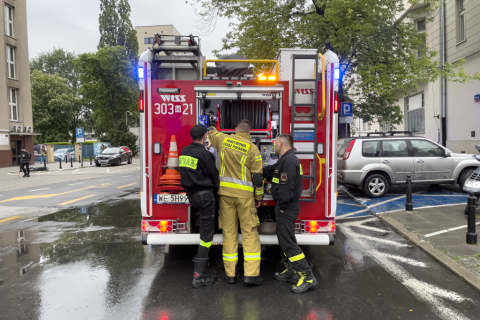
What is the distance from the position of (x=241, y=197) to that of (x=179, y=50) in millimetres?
2922

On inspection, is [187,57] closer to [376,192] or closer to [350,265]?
[350,265]

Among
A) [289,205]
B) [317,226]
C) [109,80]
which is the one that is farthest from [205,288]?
[109,80]

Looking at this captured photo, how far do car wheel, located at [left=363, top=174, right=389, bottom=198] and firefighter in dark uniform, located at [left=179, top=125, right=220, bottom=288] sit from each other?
683cm

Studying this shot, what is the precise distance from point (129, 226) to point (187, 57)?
390 centimetres

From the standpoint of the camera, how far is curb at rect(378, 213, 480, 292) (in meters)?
4.49

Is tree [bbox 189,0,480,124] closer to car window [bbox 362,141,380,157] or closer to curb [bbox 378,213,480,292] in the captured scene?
car window [bbox 362,141,380,157]

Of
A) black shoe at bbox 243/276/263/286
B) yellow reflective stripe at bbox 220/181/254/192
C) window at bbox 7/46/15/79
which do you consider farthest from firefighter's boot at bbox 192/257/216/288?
window at bbox 7/46/15/79

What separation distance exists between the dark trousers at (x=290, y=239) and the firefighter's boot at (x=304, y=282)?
54mm

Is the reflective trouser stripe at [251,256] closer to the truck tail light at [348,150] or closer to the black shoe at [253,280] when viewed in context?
the black shoe at [253,280]

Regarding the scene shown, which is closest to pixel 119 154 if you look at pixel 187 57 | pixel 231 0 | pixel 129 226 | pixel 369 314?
pixel 231 0

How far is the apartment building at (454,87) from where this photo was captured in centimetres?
1634

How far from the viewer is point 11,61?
2955cm

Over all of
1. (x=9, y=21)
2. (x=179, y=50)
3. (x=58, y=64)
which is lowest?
(x=179, y=50)

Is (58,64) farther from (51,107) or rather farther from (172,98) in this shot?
(172,98)
